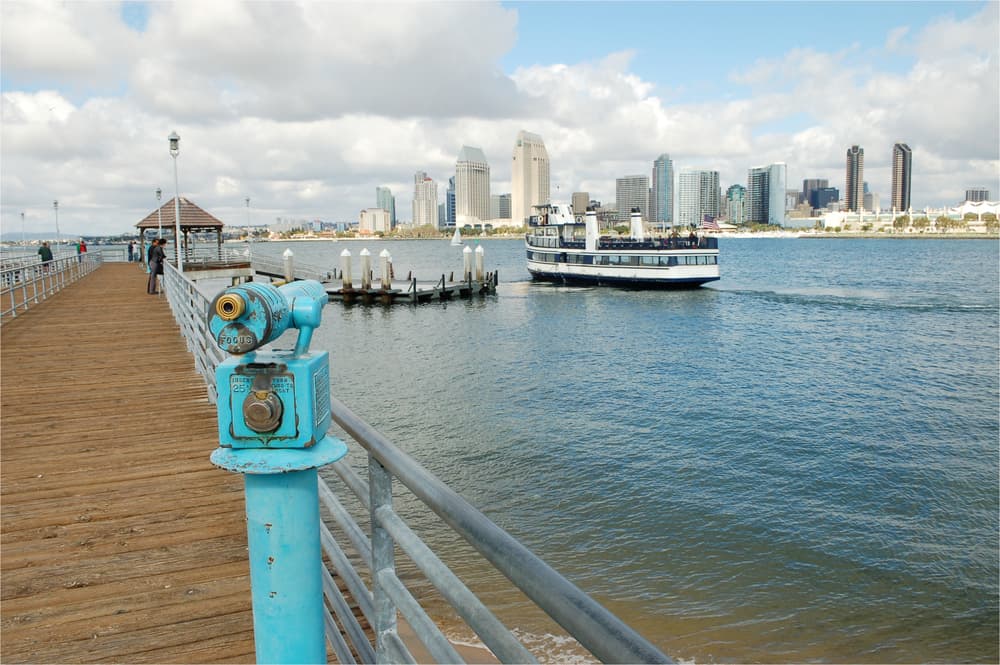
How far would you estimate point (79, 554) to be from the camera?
479 centimetres

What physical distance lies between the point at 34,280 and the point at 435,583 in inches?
846

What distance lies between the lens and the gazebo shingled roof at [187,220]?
124 feet

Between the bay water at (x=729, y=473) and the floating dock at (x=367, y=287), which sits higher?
the floating dock at (x=367, y=287)

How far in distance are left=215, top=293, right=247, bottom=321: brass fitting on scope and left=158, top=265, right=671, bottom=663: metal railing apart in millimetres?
624

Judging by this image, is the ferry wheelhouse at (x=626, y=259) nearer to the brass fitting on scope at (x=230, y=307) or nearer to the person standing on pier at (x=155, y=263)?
the person standing on pier at (x=155, y=263)

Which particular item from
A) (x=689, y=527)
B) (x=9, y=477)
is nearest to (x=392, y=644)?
(x=9, y=477)

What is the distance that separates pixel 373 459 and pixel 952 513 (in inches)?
600

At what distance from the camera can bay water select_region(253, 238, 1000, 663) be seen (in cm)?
1045

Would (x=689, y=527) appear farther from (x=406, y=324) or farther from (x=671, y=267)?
(x=671, y=267)

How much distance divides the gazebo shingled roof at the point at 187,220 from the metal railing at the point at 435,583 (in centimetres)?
3790

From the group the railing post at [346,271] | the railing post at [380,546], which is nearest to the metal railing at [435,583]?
the railing post at [380,546]

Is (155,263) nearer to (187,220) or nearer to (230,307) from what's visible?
(187,220)


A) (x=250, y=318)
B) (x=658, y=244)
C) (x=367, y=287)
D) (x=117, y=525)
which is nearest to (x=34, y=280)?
(x=117, y=525)

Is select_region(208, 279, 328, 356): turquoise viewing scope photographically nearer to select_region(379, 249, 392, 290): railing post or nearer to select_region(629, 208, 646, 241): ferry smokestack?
select_region(379, 249, 392, 290): railing post
